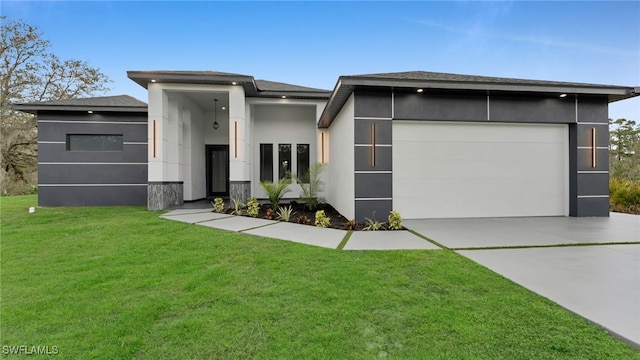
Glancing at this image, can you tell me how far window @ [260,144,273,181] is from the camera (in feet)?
33.7

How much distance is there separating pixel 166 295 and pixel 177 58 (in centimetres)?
1703

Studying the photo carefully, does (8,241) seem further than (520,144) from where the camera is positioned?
No

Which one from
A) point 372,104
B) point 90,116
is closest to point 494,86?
point 372,104

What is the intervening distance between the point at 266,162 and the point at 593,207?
10.1 m

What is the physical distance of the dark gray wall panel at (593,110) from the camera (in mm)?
6348

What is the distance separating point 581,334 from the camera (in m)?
1.80

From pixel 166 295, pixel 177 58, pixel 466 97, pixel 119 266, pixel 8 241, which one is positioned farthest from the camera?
pixel 177 58

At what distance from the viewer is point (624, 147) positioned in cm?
1691

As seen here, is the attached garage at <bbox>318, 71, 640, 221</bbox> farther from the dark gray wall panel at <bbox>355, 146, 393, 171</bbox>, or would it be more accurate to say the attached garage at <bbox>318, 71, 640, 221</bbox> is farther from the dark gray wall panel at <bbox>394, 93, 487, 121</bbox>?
the dark gray wall panel at <bbox>355, 146, 393, 171</bbox>

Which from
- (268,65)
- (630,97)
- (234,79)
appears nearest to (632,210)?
(630,97)

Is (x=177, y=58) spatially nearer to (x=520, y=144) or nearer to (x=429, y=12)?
(x=429, y=12)

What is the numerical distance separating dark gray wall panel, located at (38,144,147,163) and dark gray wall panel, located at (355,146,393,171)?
324 inches

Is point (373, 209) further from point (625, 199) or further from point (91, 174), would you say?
point (91, 174)

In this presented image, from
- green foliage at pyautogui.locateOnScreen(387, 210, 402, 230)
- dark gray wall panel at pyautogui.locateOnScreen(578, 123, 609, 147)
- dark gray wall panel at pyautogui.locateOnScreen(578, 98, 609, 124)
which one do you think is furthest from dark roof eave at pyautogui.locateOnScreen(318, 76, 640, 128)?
green foliage at pyautogui.locateOnScreen(387, 210, 402, 230)
